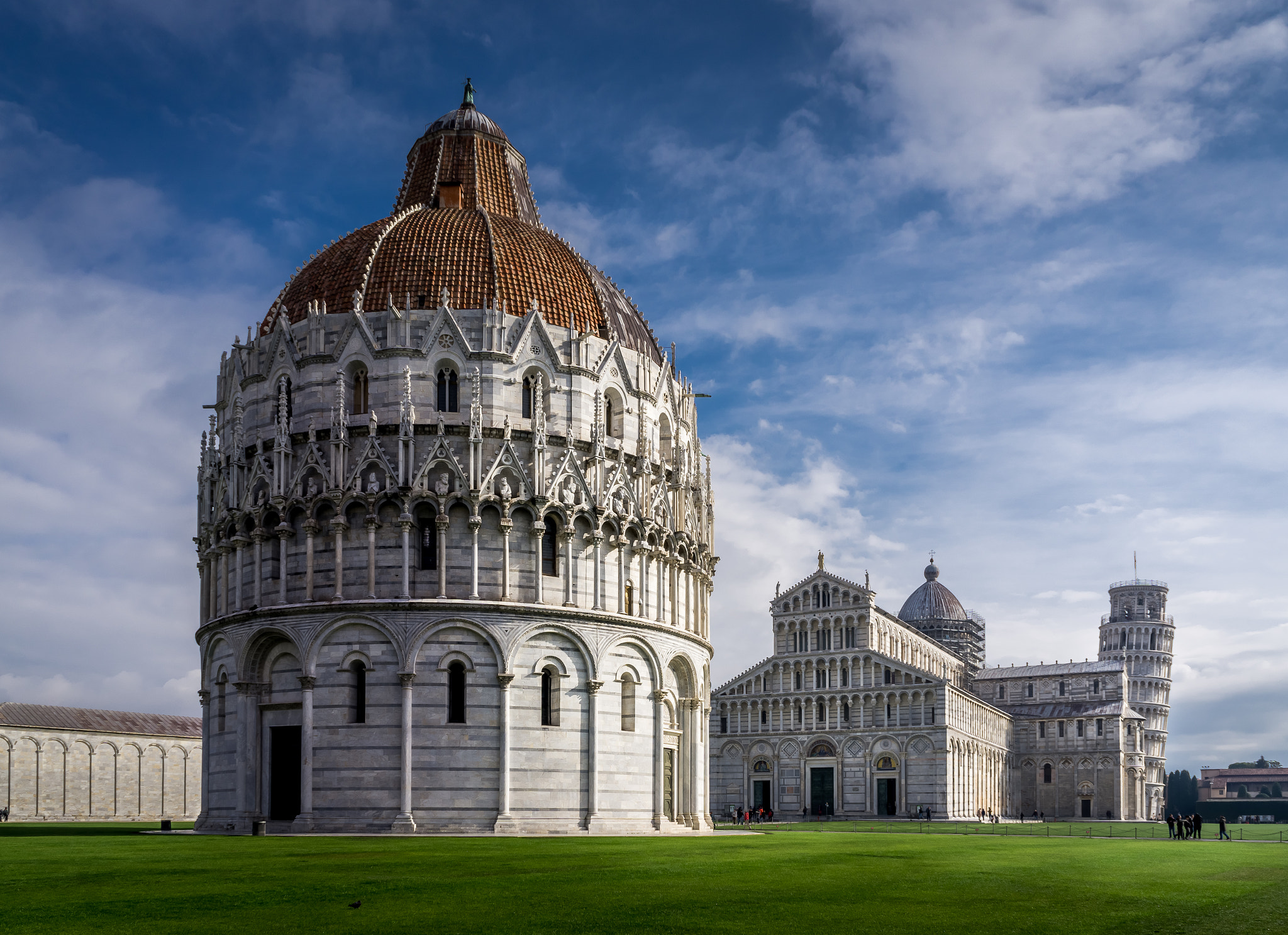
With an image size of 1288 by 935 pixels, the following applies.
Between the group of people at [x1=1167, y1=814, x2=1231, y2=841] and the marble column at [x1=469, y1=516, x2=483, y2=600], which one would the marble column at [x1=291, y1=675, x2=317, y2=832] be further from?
the group of people at [x1=1167, y1=814, x2=1231, y2=841]

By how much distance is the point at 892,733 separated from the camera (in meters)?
108

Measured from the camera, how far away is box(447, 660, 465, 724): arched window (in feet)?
147

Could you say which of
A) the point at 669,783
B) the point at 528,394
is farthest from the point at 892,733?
the point at 528,394

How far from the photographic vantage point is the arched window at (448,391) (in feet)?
157

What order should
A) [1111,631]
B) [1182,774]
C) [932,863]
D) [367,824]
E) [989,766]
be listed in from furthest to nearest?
1. [1182,774]
2. [1111,631]
3. [989,766]
4. [367,824]
5. [932,863]

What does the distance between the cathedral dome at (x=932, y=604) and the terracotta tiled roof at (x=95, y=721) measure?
81.4m

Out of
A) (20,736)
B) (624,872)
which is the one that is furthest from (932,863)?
(20,736)

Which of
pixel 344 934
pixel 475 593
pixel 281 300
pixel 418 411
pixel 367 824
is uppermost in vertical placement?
pixel 281 300

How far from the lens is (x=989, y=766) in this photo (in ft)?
406

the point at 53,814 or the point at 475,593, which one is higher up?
the point at 475,593

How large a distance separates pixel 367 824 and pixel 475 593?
345 inches

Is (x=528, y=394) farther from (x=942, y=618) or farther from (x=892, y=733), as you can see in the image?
(x=942, y=618)

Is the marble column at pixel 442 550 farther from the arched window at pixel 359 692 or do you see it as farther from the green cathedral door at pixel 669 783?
the green cathedral door at pixel 669 783

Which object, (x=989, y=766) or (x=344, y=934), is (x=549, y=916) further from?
(x=989, y=766)
